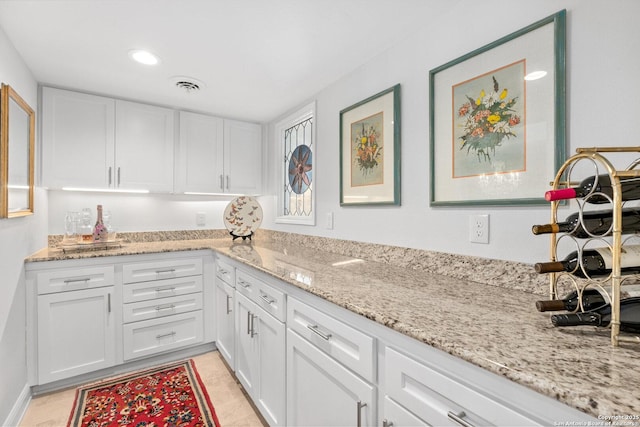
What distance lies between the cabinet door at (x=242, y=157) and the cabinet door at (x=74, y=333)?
142cm

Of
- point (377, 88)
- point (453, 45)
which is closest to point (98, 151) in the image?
point (377, 88)

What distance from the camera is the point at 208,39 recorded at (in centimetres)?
169

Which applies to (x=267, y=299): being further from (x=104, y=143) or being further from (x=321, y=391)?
(x=104, y=143)

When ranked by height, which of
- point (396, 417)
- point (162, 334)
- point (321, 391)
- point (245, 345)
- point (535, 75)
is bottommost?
point (162, 334)

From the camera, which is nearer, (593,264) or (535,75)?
(593,264)

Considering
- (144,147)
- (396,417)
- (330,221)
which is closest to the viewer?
(396,417)

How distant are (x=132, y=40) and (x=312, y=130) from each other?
Result: 1286 millimetres

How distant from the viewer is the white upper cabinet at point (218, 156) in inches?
112

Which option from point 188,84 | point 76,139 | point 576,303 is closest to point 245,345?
point 576,303

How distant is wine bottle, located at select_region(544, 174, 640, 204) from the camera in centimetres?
70

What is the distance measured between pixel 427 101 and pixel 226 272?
1.70 meters

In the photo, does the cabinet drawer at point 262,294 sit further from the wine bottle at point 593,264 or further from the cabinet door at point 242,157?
the cabinet door at point 242,157

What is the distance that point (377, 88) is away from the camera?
6.09 feet

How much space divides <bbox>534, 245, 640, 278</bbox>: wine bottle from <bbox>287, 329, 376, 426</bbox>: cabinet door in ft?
1.98
